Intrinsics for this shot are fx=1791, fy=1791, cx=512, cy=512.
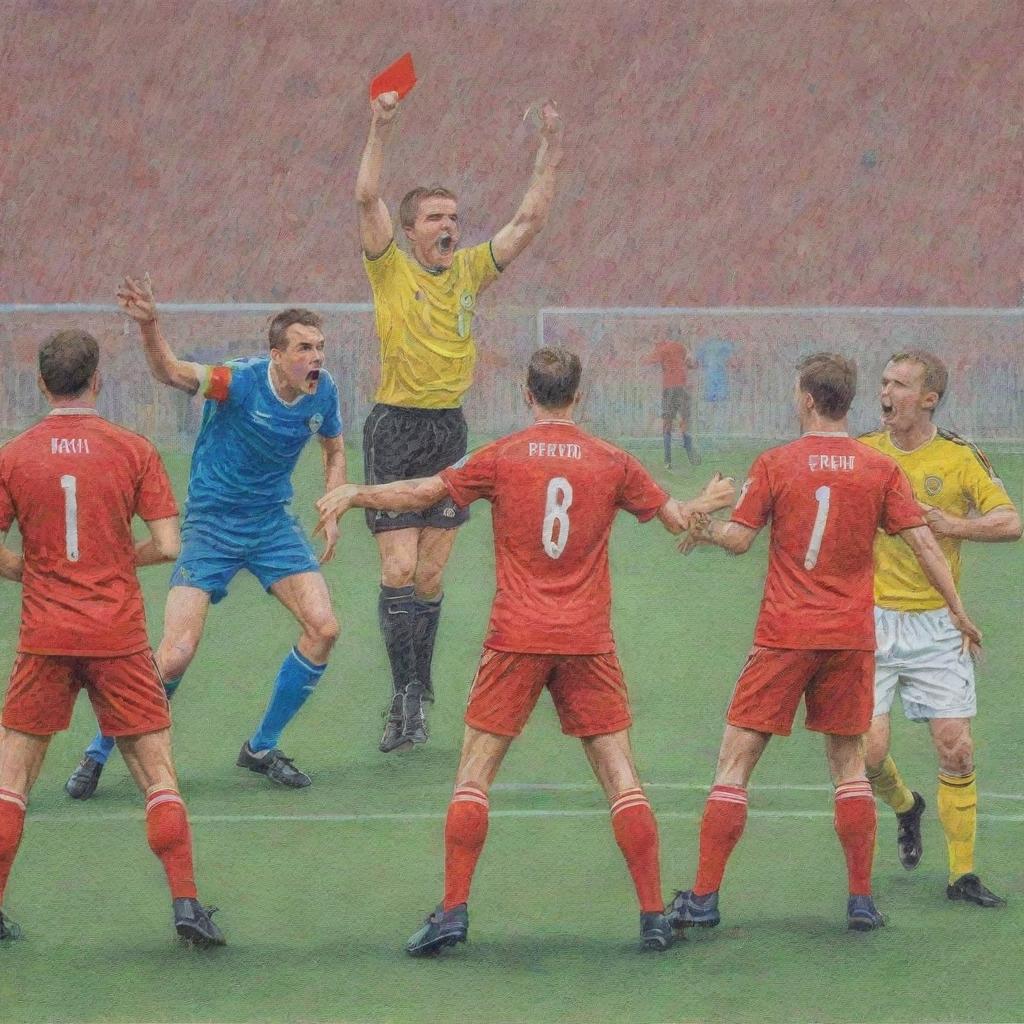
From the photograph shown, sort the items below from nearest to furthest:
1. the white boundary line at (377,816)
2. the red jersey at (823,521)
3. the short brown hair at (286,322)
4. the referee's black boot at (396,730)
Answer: the red jersey at (823,521) → the white boundary line at (377,816) → the short brown hair at (286,322) → the referee's black boot at (396,730)

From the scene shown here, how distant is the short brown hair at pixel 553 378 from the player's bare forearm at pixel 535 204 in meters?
2.49

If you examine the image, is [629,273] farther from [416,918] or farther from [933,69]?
[416,918]

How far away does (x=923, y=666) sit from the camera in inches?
224

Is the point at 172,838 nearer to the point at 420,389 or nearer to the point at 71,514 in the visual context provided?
the point at 71,514

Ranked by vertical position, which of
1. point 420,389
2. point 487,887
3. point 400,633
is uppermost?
point 420,389

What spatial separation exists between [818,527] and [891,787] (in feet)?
3.81

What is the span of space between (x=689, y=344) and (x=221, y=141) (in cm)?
807

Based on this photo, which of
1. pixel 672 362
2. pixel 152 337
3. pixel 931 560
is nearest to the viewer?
pixel 931 560

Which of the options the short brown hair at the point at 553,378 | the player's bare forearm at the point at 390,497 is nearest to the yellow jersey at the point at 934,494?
the short brown hair at the point at 553,378

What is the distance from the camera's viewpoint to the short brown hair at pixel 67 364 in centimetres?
486

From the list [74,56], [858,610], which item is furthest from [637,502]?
[74,56]

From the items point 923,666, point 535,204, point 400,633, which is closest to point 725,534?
point 923,666

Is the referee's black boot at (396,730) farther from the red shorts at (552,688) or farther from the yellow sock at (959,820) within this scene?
the yellow sock at (959,820)

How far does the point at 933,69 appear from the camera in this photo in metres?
24.5
